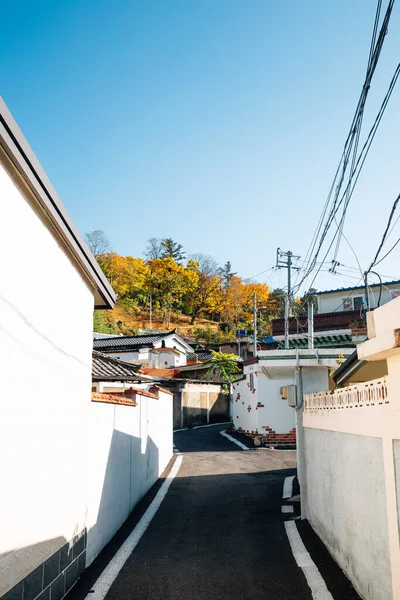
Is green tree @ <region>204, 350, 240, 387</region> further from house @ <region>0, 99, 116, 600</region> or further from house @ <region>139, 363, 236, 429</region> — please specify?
house @ <region>0, 99, 116, 600</region>

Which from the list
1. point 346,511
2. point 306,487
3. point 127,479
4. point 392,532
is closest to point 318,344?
point 306,487

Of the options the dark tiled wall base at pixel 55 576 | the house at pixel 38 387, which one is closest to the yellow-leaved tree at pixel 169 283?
the house at pixel 38 387

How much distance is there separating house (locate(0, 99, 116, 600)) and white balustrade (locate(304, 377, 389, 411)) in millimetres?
3219

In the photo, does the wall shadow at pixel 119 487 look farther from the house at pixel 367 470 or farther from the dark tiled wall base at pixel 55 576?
the house at pixel 367 470

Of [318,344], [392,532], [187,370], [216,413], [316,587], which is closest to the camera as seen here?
[392,532]

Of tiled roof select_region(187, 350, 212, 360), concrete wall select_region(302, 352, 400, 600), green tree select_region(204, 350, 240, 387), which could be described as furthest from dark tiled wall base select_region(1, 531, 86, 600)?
tiled roof select_region(187, 350, 212, 360)

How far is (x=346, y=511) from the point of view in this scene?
5.17m

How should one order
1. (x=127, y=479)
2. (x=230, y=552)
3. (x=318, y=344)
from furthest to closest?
(x=318, y=344)
(x=127, y=479)
(x=230, y=552)

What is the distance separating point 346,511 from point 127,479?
4.20 meters

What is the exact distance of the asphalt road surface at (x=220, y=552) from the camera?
5027mm

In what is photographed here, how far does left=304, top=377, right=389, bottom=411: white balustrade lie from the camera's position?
13.5ft

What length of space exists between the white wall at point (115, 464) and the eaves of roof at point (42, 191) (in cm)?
197

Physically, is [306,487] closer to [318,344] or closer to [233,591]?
[233,591]

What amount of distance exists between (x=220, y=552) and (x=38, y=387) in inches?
151
